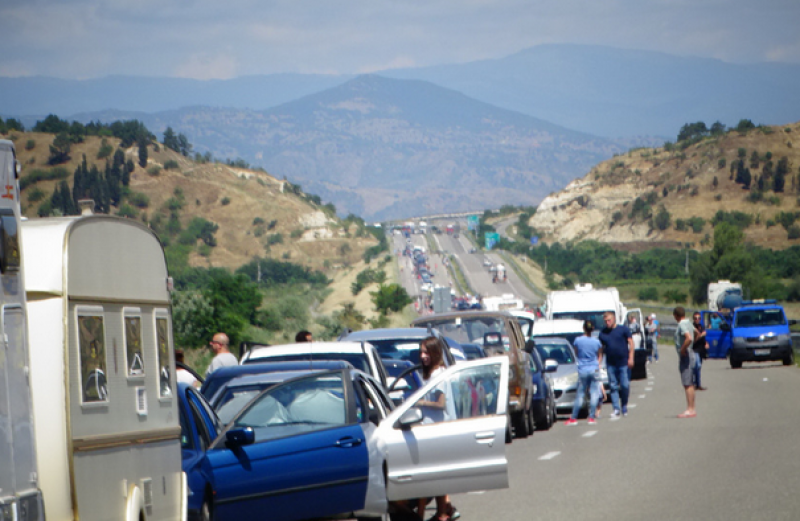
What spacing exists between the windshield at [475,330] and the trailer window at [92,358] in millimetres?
11890

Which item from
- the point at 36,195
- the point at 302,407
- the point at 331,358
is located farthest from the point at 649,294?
the point at 302,407

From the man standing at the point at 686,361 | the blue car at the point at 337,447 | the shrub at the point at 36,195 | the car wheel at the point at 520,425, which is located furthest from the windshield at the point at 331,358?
the shrub at the point at 36,195

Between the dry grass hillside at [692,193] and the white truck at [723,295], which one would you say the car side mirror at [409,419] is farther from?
the dry grass hillside at [692,193]

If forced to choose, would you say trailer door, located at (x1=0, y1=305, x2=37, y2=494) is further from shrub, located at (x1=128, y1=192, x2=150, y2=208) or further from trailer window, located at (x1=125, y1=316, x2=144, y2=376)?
shrub, located at (x1=128, y1=192, x2=150, y2=208)

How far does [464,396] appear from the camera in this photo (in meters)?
9.93

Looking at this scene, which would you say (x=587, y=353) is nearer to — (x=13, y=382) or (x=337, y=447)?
(x=337, y=447)

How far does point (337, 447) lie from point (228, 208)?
157 m

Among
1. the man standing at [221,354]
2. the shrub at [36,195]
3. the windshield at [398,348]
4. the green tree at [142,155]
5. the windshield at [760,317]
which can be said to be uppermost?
the green tree at [142,155]

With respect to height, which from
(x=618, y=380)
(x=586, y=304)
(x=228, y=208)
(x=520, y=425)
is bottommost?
(x=520, y=425)

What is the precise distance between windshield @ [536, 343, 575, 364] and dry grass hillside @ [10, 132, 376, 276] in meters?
120

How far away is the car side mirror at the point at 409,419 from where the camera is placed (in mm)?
9445

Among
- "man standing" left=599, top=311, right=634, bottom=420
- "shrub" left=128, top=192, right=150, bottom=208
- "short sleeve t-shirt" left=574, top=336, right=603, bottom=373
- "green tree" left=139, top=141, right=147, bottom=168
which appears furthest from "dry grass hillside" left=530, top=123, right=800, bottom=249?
"short sleeve t-shirt" left=574, top=336, right=603, bottom=373

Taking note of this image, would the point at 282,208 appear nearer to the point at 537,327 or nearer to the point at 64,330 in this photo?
the point at 537,327

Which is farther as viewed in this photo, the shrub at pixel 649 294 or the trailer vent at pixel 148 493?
the shrub at pixel 649 294
